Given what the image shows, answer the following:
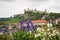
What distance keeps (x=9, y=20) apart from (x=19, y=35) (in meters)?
1.53

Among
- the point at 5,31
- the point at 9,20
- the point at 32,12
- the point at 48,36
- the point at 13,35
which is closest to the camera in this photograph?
the point at 48,36

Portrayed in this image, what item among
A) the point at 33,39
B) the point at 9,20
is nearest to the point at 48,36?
the point at 33,39

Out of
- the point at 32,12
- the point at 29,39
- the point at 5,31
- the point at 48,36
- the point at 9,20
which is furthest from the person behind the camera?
the point at 32,12

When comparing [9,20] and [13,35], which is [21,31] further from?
[9,20]

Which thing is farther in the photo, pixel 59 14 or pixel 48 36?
pixel 59 14

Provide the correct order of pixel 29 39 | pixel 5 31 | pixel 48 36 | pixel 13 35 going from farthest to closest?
pixel 5 31
pixel 13 35
pixel 29 39
pixel 48 36

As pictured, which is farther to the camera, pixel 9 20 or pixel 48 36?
pixel 9 20

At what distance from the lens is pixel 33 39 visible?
1754mm

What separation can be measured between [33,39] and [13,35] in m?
0.26

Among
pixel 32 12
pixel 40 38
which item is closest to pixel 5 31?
pixel 40 38

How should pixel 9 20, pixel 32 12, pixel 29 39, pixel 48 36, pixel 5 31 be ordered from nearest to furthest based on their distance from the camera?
pixel 48 36 < pixel 29 39 < pixel 5 31 < pixel 9 20 < pixel 32 12

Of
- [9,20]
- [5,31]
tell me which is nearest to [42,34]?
[5,31]

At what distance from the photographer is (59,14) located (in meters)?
3.75

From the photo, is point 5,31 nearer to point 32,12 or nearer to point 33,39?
point 33,39
